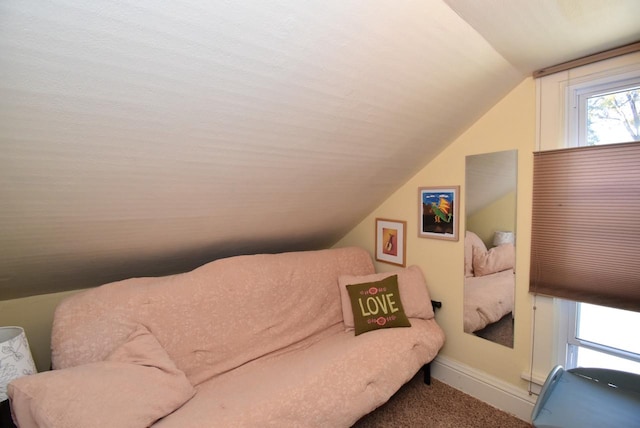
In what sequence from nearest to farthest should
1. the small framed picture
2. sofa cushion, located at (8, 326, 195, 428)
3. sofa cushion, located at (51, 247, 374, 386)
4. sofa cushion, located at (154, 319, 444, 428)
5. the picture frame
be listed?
sofa cushion, located at (8, 326, 195, 428)
sofa cushion, located at (154, 319, 444, 428)
sofa cushion, located at (51, 247, 374, 386)
the picture frame
the small framed picture

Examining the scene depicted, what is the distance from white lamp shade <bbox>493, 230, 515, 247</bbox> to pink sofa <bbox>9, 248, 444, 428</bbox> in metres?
0.65

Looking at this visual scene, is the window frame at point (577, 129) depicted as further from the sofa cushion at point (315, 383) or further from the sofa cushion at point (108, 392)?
the sofa cushion at point (108, 392)

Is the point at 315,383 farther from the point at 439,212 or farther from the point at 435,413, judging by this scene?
the point at 439,212

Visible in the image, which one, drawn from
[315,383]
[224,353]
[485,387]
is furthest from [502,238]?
[224,353]

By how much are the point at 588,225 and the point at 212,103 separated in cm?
204

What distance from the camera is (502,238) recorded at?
2062 millimetres

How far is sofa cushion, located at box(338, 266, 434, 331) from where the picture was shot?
90.6 inches

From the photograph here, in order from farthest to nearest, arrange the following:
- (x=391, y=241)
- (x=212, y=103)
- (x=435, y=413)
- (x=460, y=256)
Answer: (x=391, y=241) < (x=460, y=256) < (x=435, y=413) < (x=212, y=103)

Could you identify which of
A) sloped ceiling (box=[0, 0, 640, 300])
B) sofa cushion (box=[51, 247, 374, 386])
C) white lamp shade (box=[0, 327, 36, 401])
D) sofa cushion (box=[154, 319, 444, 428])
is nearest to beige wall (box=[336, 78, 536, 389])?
sloped ceiling (box=[0, 0, 640, 300])

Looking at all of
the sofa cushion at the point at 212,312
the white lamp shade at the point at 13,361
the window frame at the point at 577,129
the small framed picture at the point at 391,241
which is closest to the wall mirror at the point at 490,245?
the window frame at the point at 577,129

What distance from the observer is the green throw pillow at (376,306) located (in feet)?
7.11

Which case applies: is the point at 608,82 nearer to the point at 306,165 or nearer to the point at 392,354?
the point at 306,165

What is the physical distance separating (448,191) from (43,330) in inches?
115

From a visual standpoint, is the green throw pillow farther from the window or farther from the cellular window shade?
the window
